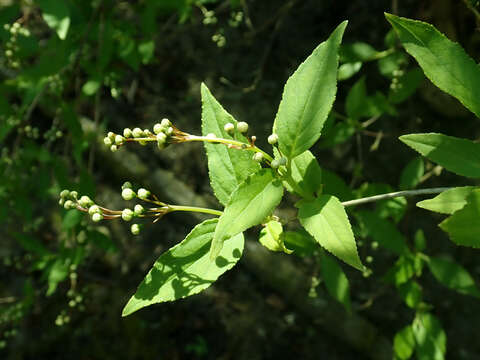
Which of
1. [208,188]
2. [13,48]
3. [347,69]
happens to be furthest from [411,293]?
[13,48]

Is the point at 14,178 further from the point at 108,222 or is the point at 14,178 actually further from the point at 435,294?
the point at 435,294

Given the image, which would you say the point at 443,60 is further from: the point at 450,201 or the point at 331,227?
the point at 331,227

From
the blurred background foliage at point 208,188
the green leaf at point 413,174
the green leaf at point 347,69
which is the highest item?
the green leaf at point 347,69

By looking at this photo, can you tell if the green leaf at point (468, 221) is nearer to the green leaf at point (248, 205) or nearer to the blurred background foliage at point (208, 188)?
the green leaf at point (248, 205)

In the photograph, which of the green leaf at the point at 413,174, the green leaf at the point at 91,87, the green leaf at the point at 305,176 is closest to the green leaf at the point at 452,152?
the green leaf at the point at 305,176

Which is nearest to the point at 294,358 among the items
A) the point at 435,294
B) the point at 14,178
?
the point at 435,294

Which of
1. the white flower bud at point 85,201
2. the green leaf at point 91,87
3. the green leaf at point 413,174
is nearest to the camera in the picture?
the white flower bud at point 85,201
